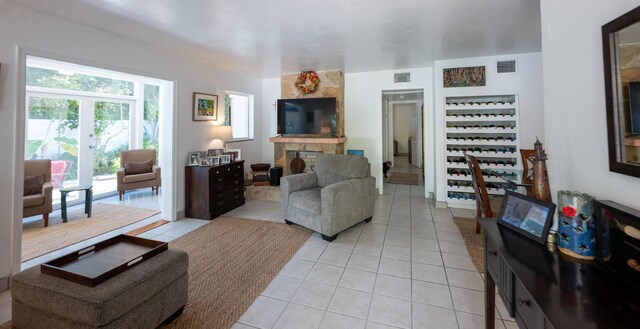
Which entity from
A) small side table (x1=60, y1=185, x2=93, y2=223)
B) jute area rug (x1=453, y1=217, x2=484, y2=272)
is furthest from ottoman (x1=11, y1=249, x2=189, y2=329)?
small side table (x1=60, y1=185, x2=93, y2=223)

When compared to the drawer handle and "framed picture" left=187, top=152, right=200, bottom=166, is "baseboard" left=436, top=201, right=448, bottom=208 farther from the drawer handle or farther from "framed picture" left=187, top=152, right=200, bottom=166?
"framed picture" left=187, top=152, right=200, bottom=166

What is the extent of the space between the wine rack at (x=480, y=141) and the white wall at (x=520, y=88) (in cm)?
10

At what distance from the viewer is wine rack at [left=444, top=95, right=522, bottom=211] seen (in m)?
4.16

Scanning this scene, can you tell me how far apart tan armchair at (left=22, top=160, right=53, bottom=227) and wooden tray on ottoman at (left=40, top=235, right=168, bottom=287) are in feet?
8.50

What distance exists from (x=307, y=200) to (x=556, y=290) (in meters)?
2.59

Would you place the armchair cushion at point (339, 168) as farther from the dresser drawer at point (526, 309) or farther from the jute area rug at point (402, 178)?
the jute area rug at point (402, 178)

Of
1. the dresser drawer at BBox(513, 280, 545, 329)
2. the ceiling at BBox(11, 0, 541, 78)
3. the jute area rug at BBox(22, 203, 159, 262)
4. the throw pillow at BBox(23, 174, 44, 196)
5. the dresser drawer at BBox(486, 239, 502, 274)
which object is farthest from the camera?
the throw pillow at BBox(23, 174, 44, 196)

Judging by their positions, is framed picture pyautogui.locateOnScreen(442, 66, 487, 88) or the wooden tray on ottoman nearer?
the wooden tray on ottoman

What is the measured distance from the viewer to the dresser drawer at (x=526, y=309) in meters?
0.87

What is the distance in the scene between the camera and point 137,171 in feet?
17.1

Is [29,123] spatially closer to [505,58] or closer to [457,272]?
[457,272]

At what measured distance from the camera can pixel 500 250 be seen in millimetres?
1157

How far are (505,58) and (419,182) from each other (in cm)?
317

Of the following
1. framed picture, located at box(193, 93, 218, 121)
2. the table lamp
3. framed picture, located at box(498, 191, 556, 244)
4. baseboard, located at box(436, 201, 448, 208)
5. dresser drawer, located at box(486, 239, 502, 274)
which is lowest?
baseboard, located at box(436, 201, 448, 208)
